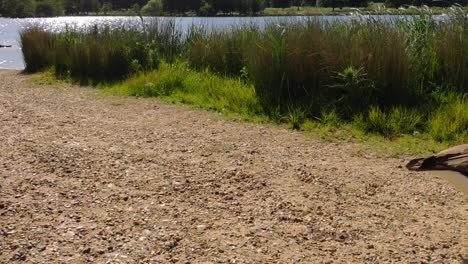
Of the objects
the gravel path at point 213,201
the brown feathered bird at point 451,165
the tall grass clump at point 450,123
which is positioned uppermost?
the brown feathered bird at point 451,165

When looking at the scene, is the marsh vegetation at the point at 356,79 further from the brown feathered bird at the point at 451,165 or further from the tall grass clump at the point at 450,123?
the brown feathered bird at the point at 451,165

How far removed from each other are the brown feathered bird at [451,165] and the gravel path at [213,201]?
1.95 ft

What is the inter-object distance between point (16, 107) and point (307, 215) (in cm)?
590

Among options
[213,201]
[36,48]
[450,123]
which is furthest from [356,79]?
[36,48]

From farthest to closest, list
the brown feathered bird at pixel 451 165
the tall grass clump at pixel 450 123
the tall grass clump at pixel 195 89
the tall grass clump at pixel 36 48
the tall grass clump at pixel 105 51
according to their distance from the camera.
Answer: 1. the tall grass clump at pixel 36 48
2. the tall grass clump at pixel 105 51
3. the tall grass clump at pixel 195 89
4. the tall grass clump at pixel 450 123
5. the brown feathered bird at pixel 451 165

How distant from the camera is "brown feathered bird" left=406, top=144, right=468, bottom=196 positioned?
2.62 meters

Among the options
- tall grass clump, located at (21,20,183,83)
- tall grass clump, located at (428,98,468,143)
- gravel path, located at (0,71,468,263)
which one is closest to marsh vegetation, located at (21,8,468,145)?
tall grass clump, located at (428,98,468,143)

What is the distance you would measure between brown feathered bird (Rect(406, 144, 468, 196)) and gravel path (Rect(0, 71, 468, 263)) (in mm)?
593

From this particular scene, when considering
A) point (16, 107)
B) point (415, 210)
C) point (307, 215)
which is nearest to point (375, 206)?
point (415, 210)

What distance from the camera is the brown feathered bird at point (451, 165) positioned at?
8.60ft

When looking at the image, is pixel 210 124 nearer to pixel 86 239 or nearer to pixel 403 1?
pixel 86 239

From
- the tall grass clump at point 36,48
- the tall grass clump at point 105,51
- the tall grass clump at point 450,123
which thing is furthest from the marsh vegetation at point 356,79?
the tall grass clump at point 36,48

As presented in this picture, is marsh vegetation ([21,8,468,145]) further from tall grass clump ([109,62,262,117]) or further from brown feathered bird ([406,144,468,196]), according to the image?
brown feathered bird ([406,144,468,196])

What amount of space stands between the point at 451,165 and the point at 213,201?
180 centimetres
